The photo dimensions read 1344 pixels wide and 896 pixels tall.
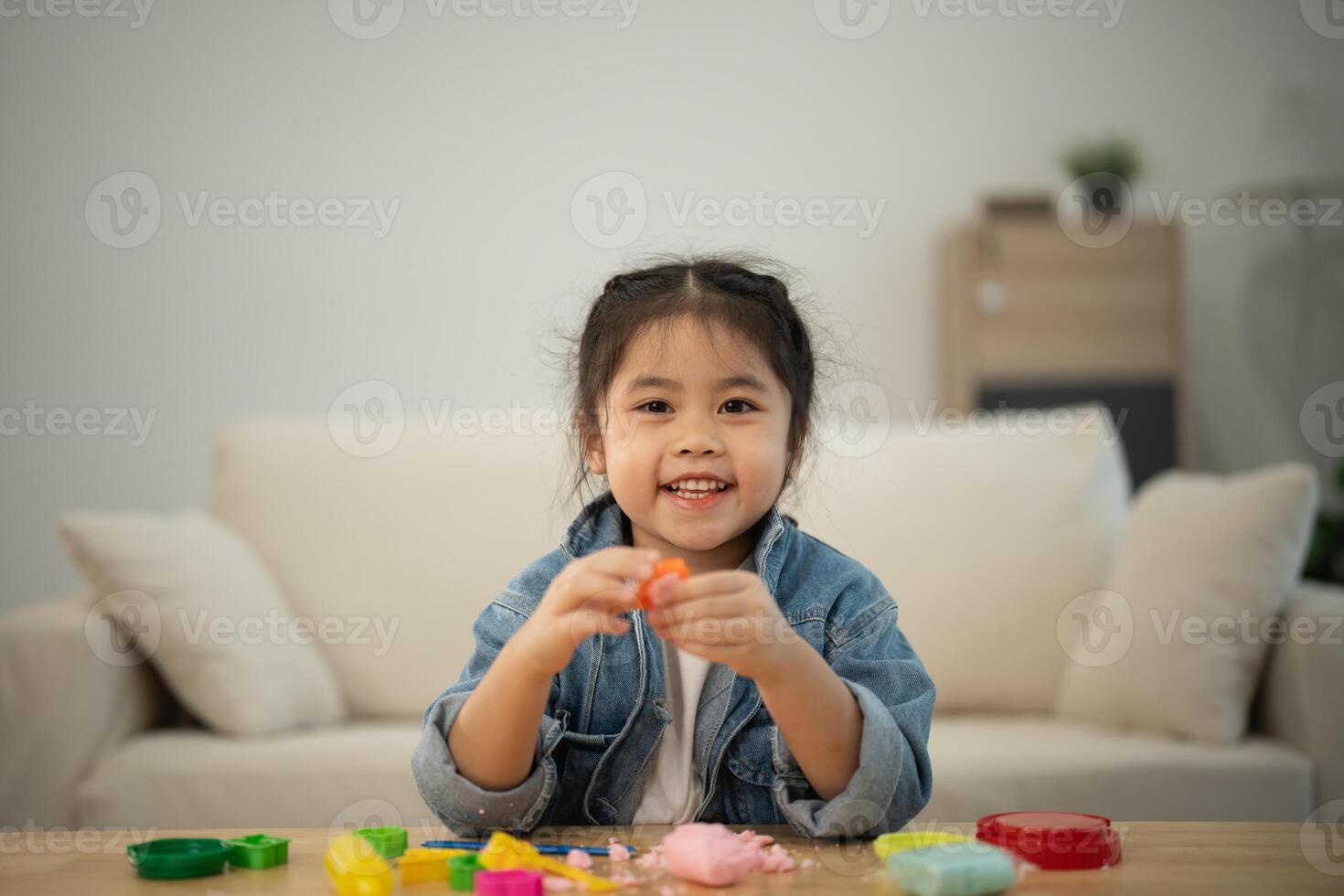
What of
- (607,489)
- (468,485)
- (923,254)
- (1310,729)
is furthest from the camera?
(923,254)

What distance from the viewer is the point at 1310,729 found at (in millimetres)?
1881

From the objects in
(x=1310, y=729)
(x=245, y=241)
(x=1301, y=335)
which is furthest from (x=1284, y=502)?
(x=245, y=241)

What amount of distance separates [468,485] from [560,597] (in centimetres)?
144

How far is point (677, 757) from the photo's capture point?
1097 mm

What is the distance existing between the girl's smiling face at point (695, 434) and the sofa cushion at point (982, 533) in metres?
1.01

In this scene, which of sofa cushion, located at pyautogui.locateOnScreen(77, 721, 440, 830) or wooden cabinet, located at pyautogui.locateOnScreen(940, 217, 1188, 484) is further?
wooden cabinet, located at pyautogui.locateOnScreen(940, 217, 1188, 484)

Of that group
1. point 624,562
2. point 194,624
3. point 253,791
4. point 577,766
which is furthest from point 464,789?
point 194,624

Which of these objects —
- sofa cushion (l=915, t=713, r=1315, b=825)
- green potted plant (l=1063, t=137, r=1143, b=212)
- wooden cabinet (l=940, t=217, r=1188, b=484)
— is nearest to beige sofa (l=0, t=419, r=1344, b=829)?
sofa cushion (l=915, t=713, r=1315, b=825)

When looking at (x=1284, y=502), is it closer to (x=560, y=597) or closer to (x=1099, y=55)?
(x=560, y=597)

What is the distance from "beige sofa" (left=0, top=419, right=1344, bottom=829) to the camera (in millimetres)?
→ 1869

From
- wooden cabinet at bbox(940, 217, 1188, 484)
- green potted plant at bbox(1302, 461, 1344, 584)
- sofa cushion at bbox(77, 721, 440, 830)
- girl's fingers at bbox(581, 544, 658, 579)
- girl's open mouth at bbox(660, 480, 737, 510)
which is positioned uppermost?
wooden cabinet at bbox(940, 217, 1188, 484)

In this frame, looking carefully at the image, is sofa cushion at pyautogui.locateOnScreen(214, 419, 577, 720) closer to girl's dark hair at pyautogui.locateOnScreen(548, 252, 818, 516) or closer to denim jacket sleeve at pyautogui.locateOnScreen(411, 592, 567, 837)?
girl's dark hair at pyautogui.locateOnScreen(548, 252, 818, 516)

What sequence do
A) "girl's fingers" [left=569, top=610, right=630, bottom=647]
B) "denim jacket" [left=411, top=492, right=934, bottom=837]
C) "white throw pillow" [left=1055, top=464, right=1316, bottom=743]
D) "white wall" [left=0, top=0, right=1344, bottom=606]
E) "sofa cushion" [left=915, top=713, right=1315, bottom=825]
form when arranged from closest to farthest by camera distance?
"girl's fingers" [left=569, top=610, right=630, bottom=647] → "denim jacket" [left=411, top=492, right=934, bottom=837] → "sofa cushion" [left=915, top=713, right=1315, bottom=825] → "white throw pillow" [left=1055, top=464, right=1316, bottom=743] → "white wall" [left=0, top=0, right=1344, bottom=606]

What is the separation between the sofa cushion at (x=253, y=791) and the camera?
187 centimetres
